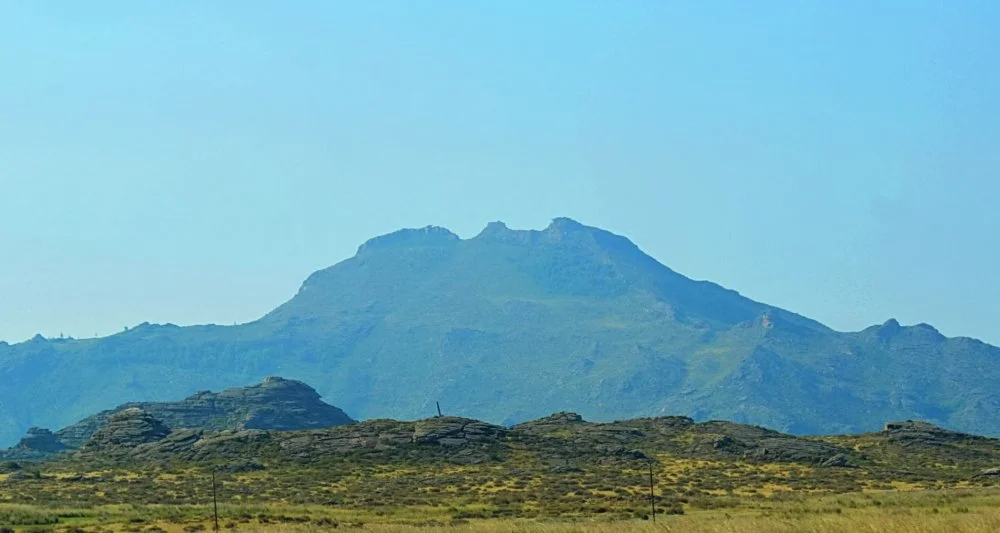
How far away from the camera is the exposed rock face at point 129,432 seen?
135 metres

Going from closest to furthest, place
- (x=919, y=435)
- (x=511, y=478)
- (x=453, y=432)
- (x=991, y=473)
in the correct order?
(x=511, y=478) < (x=991, y=473) < (x=453, y=432) < (x=919, y=435)

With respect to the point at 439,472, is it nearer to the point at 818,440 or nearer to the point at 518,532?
the point at 818,440

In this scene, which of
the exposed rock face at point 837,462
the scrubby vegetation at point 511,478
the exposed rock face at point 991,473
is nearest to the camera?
the scrubby vegetation at point 511,478

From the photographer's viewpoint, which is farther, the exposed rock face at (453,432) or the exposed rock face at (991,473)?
the exposed rock face at (453,432)

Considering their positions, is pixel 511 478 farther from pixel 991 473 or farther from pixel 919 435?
pixel 919 435

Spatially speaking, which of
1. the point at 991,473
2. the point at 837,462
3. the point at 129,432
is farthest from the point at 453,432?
the point at 991,473

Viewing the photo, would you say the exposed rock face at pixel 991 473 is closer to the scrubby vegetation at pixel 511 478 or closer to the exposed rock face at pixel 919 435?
the scrubby vegetation at pixel 511 478

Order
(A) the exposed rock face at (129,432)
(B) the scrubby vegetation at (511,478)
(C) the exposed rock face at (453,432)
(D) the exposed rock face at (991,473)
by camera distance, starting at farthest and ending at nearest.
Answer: (A) the exposed rock face at (129,432), (C) the exposed rock face at (453,432), (D) the exposed rock face at (991,473), (B) the scrubby vegetation at (511,478)

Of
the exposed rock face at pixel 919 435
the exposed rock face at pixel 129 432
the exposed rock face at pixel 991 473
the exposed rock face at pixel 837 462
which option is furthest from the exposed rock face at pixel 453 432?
the exposed rock face at pixel 991 473

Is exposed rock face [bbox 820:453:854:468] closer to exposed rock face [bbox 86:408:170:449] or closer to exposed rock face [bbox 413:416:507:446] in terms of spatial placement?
exposed rock face [bbox 413:416:507:446]

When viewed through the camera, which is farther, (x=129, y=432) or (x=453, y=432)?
(x=129, y=432)

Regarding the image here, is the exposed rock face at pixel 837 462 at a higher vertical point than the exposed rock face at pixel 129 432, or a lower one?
lower

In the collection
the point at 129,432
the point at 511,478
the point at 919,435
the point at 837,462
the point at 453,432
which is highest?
the point at 129,432

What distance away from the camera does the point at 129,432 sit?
138500 mm
